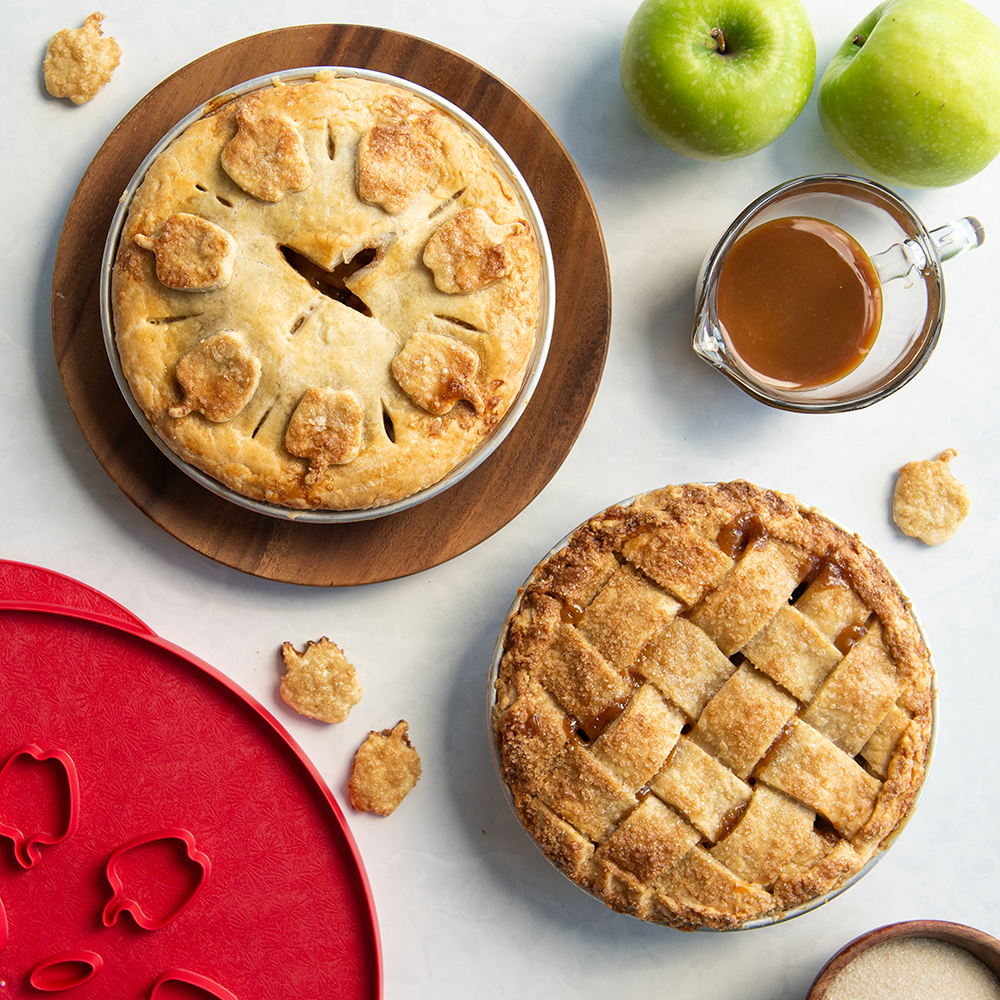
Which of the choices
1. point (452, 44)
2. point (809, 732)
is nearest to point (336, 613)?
point (809, 732)

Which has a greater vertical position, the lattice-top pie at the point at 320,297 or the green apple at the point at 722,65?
the green apple at the point at 722,65

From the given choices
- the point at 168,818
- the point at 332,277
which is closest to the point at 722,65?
the point at 332,277

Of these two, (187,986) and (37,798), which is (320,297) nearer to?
(37,798)

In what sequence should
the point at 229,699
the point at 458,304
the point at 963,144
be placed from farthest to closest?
the point at 229,699
the point at 963,144
the point at 458,304

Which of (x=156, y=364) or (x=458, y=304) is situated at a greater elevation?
(x=458, y=304)

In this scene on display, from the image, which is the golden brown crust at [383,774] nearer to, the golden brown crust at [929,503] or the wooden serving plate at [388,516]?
the wooden serving plate at [388,516]

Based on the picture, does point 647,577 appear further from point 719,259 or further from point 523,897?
point 523,897

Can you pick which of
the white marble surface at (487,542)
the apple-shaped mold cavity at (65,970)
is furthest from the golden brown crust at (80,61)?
the apple-shaped mold cavity at (65,970)
